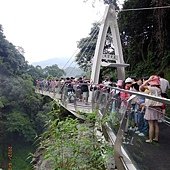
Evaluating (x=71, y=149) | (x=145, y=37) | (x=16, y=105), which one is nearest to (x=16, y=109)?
(x=16, y=105)

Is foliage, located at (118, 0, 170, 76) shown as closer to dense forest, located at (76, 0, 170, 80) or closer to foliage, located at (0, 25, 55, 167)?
dense forest, located at (76, 0, 170, 80)

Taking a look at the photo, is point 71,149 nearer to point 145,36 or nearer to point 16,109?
point 145,36

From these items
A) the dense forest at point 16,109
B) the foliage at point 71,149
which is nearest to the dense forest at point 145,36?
the dense forest at point 16,109

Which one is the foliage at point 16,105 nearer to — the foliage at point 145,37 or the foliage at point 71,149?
the foliage at point 145,37

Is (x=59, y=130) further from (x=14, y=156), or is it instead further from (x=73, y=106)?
(x=14, y=156)

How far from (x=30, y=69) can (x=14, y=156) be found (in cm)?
1287

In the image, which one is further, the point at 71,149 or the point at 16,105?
the point at 16,105

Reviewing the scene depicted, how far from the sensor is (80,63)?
28703 mm

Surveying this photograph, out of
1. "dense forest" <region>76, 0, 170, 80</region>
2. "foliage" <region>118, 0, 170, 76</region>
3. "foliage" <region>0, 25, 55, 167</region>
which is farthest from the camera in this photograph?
"foliage" <region>0, 25, 55, 167</region>

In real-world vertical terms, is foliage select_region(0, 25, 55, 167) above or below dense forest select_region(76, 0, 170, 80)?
below

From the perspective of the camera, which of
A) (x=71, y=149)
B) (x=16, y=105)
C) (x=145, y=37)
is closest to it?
(x=71, y=149)

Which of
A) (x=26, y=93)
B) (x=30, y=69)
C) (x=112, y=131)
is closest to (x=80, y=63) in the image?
(x=26, y=93)

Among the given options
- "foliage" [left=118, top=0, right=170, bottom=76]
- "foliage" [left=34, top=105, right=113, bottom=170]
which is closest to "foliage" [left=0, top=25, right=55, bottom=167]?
"foliage" [left=118, top=0, right=170, bottom=76]

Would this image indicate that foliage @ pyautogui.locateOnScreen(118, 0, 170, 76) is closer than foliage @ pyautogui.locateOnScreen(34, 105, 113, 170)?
No
